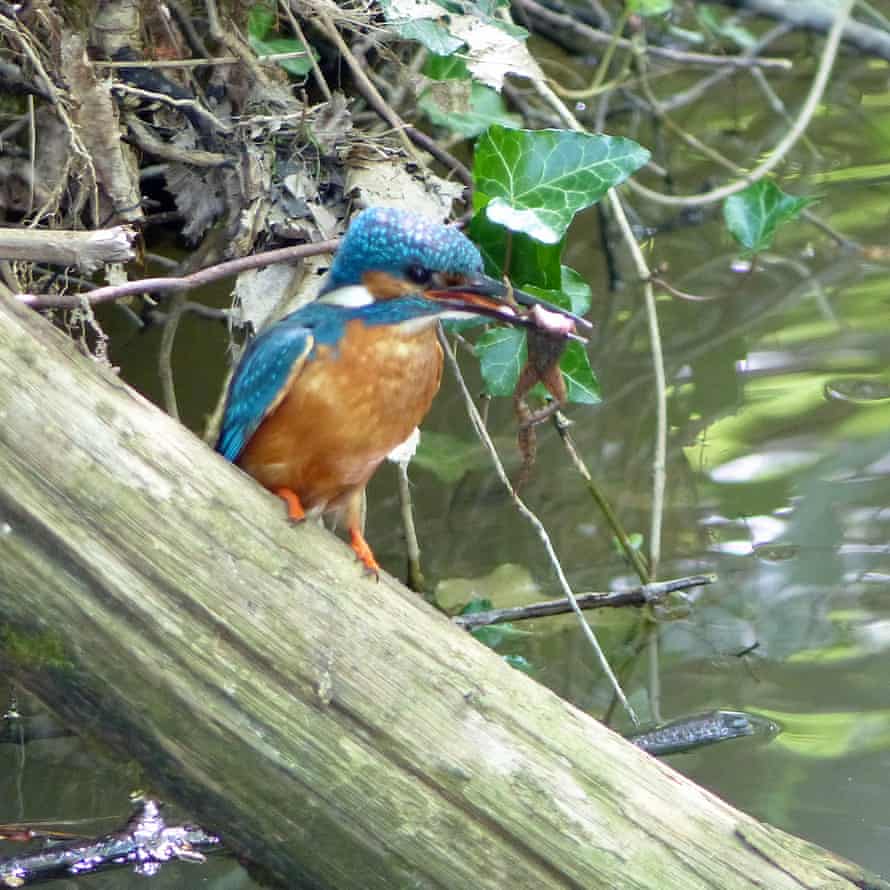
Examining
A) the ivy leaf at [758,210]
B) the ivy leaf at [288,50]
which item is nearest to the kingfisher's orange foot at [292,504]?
the ivy leaf at [288,50]

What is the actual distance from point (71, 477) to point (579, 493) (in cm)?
207

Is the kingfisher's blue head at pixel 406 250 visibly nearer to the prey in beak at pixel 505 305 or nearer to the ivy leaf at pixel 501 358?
the prey in beak at pixel 505 305

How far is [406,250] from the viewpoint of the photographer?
2.16 m

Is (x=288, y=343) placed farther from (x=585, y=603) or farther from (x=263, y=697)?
(x=585, y=603)

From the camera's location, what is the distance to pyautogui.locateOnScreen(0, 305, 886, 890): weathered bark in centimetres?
187

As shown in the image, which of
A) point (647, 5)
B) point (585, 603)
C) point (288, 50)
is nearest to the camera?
point (288, 50)

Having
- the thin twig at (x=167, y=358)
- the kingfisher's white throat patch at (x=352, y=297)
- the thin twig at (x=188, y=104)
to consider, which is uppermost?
the thin twig at (x=188, y=104)

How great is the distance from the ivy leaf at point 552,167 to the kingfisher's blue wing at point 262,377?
464mm

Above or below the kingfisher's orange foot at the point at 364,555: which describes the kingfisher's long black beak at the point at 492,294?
above

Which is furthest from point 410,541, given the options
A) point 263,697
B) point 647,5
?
point 647,5

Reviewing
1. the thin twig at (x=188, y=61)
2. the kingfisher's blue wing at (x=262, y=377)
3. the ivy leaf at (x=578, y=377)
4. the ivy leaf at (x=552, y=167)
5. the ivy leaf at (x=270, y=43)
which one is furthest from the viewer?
the ivy leaf at (x=270, y=43)

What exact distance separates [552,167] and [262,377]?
0.67 meters

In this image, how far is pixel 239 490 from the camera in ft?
6.56

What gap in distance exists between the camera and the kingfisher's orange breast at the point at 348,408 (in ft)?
7.36
